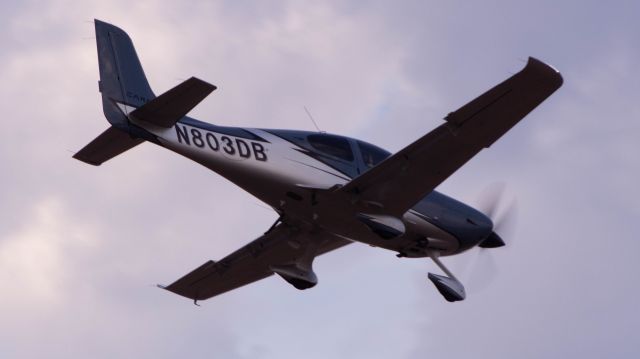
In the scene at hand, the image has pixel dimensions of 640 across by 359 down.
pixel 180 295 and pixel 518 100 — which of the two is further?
pixel 180 295

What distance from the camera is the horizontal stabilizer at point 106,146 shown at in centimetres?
1864

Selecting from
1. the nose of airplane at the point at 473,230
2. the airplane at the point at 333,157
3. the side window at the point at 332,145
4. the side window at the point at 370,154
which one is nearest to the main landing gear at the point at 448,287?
the airplane at the point at 333,157

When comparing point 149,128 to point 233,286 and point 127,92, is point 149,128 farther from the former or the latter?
point 233,286

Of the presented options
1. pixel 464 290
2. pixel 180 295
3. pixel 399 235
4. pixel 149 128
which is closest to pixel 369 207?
pixel 399 235

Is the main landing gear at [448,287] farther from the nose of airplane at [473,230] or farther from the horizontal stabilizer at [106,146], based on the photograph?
the horizontal stabilizer at [106,146]

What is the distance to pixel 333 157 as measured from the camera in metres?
19.5

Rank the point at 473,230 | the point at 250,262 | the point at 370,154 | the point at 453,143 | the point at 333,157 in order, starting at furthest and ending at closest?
1. the point at 250,262
2. the point at 473,230
3. the point at 370,154
4. the point at 333,157
5. the point at 453,143

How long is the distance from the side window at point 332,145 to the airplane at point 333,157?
16 mm

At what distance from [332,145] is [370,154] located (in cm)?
74

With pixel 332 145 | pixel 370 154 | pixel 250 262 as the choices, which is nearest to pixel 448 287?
pixel 370 154

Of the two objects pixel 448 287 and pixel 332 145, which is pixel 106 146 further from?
A: pixel 448 287

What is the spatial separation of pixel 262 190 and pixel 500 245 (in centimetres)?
475

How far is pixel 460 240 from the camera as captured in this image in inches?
820

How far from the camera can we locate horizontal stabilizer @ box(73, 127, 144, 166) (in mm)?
18641
